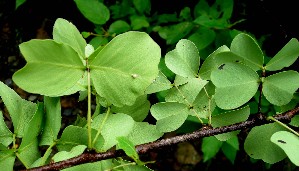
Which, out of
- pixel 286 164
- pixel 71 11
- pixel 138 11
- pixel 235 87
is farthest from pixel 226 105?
pixel 71 11

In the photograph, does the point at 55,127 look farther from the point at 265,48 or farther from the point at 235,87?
the point at 265,48

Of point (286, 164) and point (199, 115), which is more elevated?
point (199, 115)

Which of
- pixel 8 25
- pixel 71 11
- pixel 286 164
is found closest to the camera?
pixel 286 164

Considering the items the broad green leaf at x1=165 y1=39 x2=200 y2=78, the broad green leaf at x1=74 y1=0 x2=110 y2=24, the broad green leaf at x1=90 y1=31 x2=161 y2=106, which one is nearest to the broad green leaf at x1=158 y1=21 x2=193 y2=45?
the broad green leaf at x1=74 y1=0 x2=110 y2=24

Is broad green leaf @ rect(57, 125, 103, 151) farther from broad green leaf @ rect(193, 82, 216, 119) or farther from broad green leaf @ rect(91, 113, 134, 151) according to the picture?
broad green leaf @ rect(193, 82, 216, 119)

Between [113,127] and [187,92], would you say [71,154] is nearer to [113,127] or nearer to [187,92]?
[113,127]

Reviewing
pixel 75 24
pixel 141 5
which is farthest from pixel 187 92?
pixel 75 24

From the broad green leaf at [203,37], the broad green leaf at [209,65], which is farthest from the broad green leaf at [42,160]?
the broad green leaf at [203,37]
